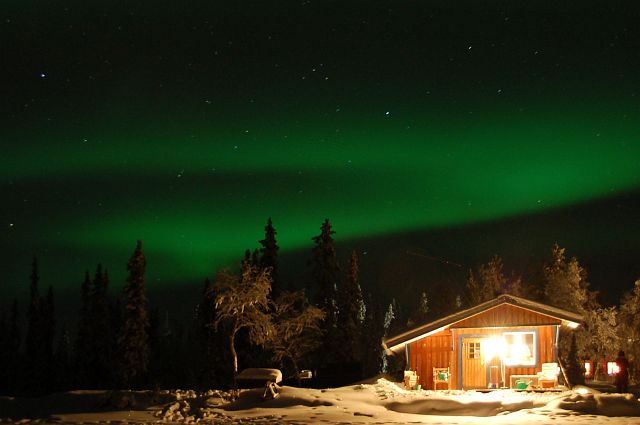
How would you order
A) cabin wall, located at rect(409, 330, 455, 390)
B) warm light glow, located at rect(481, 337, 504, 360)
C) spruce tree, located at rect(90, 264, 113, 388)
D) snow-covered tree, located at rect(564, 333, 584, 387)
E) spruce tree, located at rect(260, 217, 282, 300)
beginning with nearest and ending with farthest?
warm light glow, located at rect(481, 337, 504, 360)
cabin wall, located at rect(409, 330, 455, 390)
snow-covered tree, located at rect(564, 333, 584, 387)
spruce tree, located at rect(260, 217, 282, 300)
spruce tree, located at rect(90, 264, 113, 388)

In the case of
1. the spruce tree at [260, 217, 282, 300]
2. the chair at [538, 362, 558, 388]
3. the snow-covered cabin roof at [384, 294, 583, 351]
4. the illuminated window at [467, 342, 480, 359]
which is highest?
the spruce tree at [260, 217, 282, 300]

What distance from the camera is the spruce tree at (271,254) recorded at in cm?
5669

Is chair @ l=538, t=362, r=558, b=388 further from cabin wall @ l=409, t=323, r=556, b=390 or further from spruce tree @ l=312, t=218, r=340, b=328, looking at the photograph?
spruce tree @ l=312, t=218, r=340, b=328

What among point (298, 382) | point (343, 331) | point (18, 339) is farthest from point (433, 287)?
point (18, 339)

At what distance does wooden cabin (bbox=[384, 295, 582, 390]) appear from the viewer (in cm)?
3073

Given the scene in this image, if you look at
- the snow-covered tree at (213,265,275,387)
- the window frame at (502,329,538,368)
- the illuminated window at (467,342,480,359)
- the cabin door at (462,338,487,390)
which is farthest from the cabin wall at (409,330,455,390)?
the snow-covered tree at (213,265,275,387)

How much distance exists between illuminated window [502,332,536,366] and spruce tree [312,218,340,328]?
29763mm

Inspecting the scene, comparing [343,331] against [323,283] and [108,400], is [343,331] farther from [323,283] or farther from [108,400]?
[108,400]

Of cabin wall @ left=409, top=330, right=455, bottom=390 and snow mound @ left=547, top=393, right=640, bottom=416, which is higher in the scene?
cabin wall @ left=409, top=330, right=455, bottom=390

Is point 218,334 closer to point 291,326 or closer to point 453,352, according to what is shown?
point 291,326

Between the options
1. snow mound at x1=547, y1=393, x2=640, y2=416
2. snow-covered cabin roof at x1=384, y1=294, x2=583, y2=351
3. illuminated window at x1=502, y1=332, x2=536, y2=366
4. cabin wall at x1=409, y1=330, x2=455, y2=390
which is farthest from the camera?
cabin wall at x1=409, y1=330, x2=455, y2=390

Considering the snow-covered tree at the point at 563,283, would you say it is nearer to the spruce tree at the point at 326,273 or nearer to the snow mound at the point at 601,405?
the spruce tree at the point at 326,273

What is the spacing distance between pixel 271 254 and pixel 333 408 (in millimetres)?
34416

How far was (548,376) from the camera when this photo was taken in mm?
29469
